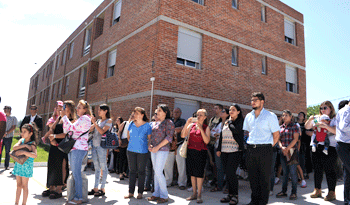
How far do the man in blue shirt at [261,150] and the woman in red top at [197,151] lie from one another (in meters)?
1.09

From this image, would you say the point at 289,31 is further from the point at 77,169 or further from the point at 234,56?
the point at 77,169

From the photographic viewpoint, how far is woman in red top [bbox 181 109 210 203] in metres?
5.09

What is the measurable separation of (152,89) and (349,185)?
6681 mm

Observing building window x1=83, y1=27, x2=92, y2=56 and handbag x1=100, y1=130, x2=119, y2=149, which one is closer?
handbag x1=100, y1=130, x2=119, y2=149

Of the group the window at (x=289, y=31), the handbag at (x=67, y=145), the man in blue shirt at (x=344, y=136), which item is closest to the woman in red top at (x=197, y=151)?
the handbag at (x=67, y=145)

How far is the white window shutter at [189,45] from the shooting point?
10047mm

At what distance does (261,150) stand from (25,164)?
436 centimetres

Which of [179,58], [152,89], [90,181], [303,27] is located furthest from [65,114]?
[303,27]

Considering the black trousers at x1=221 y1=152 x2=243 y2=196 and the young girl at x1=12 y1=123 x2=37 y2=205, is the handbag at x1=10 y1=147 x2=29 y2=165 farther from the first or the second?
the black trousers at x1=221 y1=152 x2=243 y2=196

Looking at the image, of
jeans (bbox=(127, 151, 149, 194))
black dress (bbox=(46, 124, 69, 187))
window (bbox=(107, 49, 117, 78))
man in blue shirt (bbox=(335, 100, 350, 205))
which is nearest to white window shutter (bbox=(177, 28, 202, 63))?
window (bbox=(107, 49, 117, 78))

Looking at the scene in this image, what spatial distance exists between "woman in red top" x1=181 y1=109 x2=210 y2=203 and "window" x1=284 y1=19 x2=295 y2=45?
12381 mm

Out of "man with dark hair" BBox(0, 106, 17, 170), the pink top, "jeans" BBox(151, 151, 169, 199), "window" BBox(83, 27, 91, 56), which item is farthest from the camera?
"window" BBox(83, 27, 91, 56)

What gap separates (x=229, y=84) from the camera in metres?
11.4

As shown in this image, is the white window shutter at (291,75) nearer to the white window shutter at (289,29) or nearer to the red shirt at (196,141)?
the white window shutter at (289,29)
